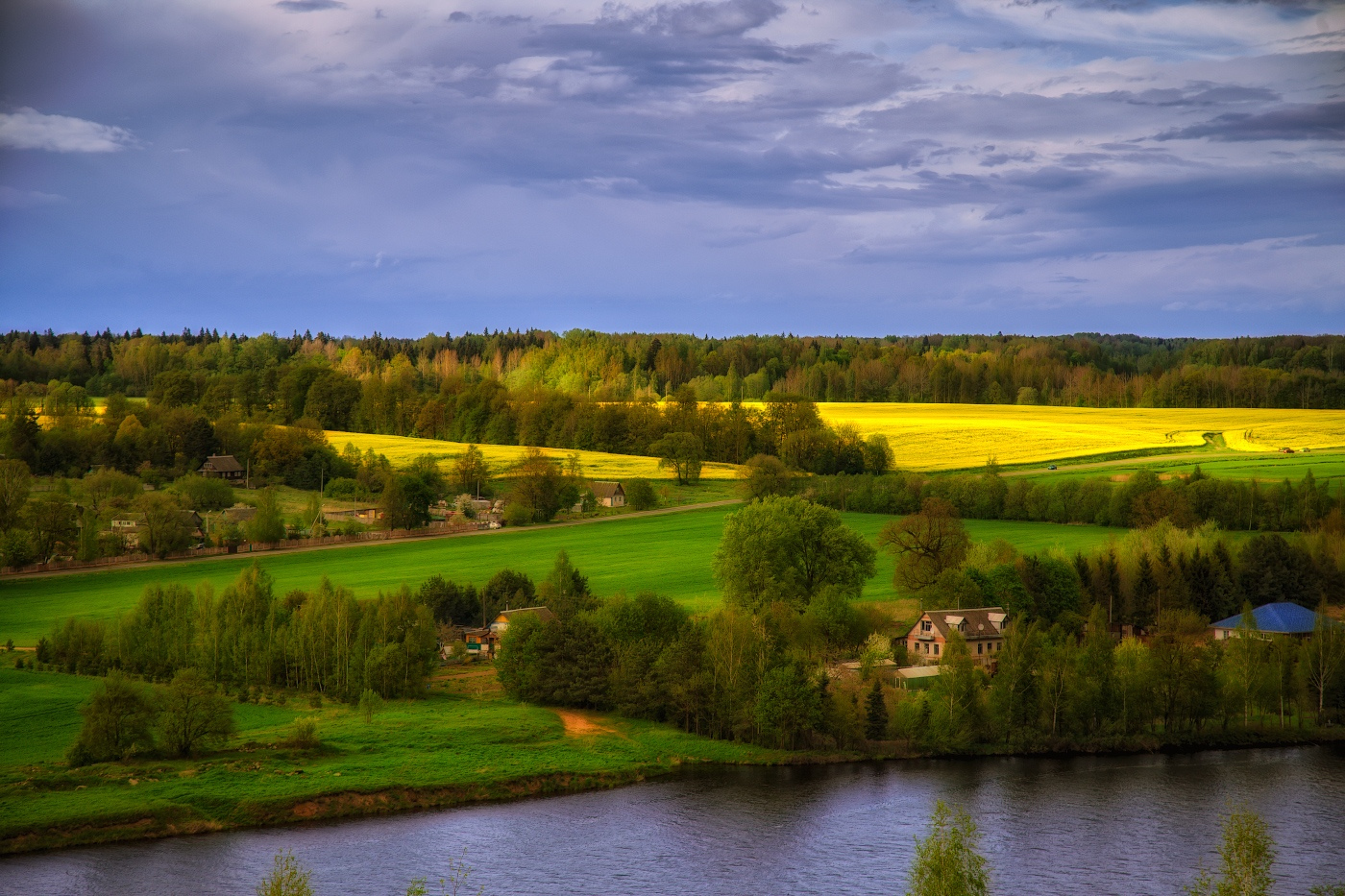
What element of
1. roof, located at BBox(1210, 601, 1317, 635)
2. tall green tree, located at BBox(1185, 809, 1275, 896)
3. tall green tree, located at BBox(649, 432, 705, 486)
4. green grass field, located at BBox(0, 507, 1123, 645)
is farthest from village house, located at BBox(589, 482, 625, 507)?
tall green tree, located at BBox(1185, 809, 1275, 896)

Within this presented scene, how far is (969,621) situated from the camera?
4981 cm

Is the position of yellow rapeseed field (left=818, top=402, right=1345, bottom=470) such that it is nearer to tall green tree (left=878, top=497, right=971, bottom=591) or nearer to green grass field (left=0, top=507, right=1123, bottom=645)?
green grass field (left=0, top=507, right=1123, bottom=645)

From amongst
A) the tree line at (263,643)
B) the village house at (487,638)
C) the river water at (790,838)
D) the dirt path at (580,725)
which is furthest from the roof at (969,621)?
the tree line at (263,643)

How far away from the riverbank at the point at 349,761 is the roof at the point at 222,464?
4340 cm

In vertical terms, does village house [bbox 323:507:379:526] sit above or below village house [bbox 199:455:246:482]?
below

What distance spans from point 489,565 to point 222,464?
32.4 metres

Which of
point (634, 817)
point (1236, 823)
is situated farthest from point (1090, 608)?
point (1236, 823)

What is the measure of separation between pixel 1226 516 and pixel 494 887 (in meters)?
51.4

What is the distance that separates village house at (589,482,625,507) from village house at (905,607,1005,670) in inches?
1595

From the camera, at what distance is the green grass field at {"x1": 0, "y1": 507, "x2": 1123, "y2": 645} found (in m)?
57.7

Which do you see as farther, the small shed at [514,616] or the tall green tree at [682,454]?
the tall green tree at [682,454]

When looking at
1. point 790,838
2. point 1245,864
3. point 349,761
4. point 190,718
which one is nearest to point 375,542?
point 190,718

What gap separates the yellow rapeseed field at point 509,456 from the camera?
96.6 m

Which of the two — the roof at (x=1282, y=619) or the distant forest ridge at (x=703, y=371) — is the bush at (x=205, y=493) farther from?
the roof at (x=1282, y=619)
